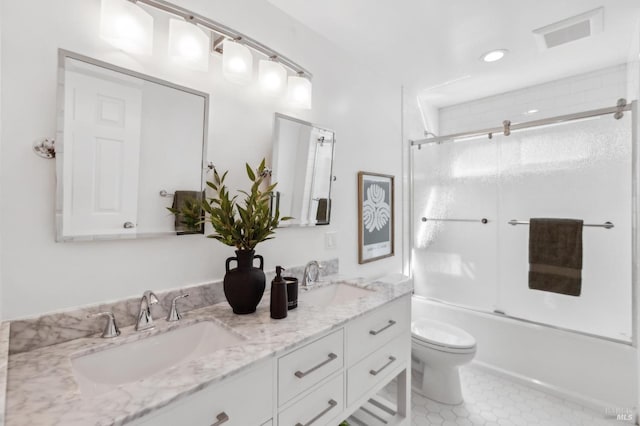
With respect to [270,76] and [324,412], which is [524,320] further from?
[270,76]

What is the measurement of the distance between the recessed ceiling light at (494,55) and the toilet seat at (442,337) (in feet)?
6.23

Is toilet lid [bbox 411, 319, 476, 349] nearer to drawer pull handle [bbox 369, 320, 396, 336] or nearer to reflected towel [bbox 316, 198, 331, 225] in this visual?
drawer pull handle [bbox 369, 320, 396, 336]

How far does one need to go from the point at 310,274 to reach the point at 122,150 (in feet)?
3.42

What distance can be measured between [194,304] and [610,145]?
8.51 ft

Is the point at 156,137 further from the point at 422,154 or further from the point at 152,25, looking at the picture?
the point at 422,154

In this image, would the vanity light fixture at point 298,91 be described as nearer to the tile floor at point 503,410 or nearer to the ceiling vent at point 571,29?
the ceiling vent at point 571,29

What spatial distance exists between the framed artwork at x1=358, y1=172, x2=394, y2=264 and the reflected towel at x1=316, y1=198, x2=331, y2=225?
34 centimetres

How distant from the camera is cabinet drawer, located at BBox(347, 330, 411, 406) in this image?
45.4 inches

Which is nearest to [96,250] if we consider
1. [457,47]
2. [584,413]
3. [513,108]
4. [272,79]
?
[272,79]

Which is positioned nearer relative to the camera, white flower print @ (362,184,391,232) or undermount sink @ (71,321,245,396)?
undermount sink @ (71,321,245,396)

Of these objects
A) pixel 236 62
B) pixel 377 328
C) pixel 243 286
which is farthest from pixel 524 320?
pixel 236 62

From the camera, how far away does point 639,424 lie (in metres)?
1.66

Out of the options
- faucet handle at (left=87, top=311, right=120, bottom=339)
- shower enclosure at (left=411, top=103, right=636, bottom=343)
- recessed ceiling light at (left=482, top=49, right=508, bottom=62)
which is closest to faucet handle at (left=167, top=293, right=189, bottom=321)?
faucet handle at (left=87, top=311, right=120, bottom=339)

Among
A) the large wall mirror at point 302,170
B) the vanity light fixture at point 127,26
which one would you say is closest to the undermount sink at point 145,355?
the large wall mirror at point 302,170
